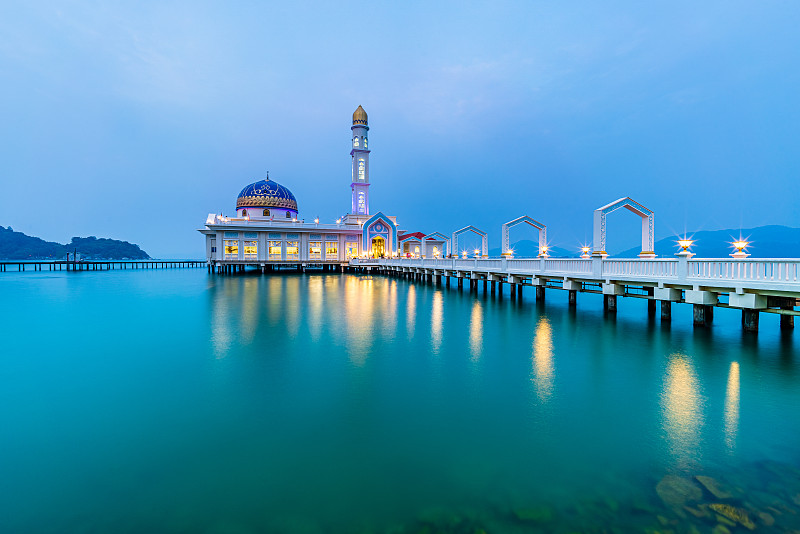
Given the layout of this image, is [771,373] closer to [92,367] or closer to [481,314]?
[481,314]

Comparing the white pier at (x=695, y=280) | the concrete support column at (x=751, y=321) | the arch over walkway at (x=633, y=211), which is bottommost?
the concrete support column at (x=751, y=321)

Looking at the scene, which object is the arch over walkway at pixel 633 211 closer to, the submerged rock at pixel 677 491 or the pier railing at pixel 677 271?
the pier railing at pixel 677 271

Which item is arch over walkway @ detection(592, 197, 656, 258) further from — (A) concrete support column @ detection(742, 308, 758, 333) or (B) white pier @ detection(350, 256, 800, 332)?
(A) concrete support column @ detection(742, 308, 758, 333)

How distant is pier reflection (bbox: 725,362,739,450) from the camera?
5.87 m

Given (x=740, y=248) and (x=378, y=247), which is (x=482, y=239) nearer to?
(x=740, y=248)

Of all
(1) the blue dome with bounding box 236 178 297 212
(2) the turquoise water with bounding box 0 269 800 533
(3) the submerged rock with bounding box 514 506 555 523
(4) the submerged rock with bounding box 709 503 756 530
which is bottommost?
(3) the submerged rock with bounding box 514 506 555 523

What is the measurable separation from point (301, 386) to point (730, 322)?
54.9ft

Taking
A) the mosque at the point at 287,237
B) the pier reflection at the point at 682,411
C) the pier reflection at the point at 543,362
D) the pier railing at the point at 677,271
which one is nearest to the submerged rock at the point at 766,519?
the pier reflection at the point at 682,411

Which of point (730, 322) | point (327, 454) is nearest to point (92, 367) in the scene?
point (327, 454)

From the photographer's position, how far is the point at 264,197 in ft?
179

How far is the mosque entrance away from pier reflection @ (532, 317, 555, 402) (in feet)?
132

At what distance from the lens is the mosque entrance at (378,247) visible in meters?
54.4

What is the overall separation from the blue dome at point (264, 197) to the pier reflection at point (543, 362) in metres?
46.8

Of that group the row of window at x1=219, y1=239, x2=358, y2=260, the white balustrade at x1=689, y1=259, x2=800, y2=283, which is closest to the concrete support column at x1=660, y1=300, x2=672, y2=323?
the white balustrade at x1=689, y1=259, x2=800, y2=283
